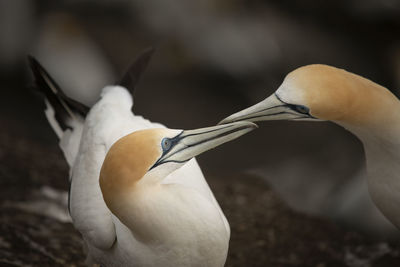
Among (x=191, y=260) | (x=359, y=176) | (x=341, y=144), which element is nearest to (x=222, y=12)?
(x=341, y=144)

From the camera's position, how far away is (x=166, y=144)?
3357 mm

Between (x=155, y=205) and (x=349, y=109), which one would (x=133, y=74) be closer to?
(x=155, y=205)

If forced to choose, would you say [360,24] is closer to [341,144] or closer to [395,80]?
[395,80]

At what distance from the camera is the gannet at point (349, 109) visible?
343 centimetres

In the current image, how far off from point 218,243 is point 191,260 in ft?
0.63

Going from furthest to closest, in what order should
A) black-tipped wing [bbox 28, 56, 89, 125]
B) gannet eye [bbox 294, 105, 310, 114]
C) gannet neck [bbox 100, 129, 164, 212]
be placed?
black-tipped wing [bbox 28, 56, 89, 125], gannet eye [bbox 294, 105, 310, 114], gannet neck [bbox 100, 129, 164, 212]

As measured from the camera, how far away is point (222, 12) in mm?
8430

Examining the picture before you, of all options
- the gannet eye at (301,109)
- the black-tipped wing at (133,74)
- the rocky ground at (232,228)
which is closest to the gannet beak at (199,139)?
the gannet eye at (301,109)

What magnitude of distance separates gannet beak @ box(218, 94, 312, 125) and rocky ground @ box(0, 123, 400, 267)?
2.10 metres

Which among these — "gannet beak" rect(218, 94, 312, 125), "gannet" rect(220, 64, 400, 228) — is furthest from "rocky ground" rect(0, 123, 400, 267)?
"gannet beak" rect(218, 94, 312, 125)

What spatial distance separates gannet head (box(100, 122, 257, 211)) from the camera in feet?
10.8

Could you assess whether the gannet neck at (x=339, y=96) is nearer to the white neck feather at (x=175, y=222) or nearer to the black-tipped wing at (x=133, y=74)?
the white neck feather at (x=175, y=222)

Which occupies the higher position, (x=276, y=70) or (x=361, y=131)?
(x=361, y=131)

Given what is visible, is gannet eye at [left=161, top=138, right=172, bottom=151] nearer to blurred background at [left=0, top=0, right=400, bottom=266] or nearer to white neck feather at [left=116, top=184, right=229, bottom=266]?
white neck feather at [left=116, top=184, right=229, bottom=266]
